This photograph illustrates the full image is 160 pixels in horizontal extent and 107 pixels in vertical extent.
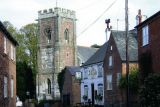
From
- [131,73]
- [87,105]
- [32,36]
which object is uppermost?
[32,36]

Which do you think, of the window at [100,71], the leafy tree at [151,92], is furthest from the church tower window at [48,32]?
the leafy tree at [151,92]

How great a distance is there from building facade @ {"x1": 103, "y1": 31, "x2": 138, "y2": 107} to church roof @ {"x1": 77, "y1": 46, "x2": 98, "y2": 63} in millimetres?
44863

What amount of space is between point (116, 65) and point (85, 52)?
51384 mm

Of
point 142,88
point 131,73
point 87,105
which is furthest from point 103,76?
point 142,88

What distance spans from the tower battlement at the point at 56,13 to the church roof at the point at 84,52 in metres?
7.12

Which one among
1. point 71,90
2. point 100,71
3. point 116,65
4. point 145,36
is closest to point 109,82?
point 116,65

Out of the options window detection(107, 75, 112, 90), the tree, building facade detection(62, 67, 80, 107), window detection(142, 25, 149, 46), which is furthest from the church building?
window detection(142, 25, 149, 46)

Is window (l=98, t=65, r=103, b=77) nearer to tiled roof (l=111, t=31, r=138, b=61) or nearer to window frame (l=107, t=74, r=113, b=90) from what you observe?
window frame (l=107, t=74, r=113, b=90)

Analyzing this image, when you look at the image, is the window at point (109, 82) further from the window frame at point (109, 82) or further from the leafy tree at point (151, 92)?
the leafy tree at point (151, 92)

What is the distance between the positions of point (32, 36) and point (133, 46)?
Result: 58.6m

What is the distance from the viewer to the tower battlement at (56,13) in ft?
339

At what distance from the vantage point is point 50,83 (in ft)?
335

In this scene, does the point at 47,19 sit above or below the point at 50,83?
above

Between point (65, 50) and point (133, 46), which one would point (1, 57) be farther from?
point (65, 50)
